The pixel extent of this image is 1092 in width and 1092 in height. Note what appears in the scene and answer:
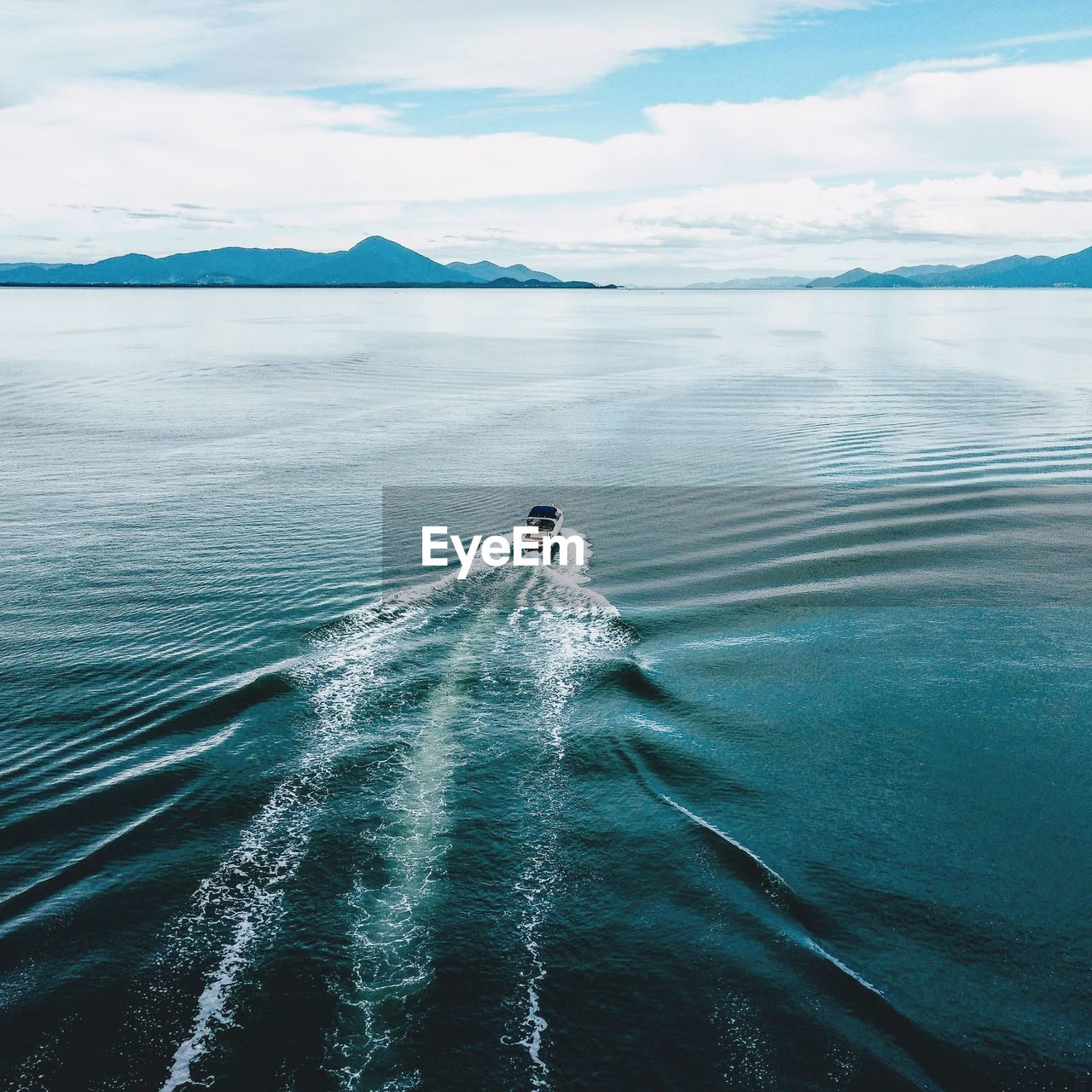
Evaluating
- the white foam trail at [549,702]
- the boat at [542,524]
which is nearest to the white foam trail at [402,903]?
the white foam trail at [549,702]

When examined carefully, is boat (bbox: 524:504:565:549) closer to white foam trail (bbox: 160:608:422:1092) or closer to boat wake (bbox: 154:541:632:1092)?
boat wake (bbox: 154:541:632:1092)

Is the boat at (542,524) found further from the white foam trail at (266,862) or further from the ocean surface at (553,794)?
the white foam trail at (266,862)

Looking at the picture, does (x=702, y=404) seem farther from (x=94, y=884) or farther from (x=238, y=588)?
(x=94, y=884)

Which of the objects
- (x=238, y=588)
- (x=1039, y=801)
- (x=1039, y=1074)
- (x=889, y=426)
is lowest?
(x=1039, y=1074)

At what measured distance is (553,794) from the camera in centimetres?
3073

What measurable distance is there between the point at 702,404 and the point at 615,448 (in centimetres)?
3001

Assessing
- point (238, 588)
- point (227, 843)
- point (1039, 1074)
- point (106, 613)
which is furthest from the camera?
point (238, 588)

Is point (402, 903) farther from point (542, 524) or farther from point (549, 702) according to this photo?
point (542, 524)

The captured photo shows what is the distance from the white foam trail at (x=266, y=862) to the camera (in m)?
22.5

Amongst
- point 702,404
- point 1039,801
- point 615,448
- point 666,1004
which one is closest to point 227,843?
point 666,1004

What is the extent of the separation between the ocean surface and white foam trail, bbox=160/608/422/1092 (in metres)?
0.12

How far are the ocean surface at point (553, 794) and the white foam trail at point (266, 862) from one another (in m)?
0.12

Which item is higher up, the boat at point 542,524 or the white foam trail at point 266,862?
the boat at point 542,524

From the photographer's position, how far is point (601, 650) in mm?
41250
